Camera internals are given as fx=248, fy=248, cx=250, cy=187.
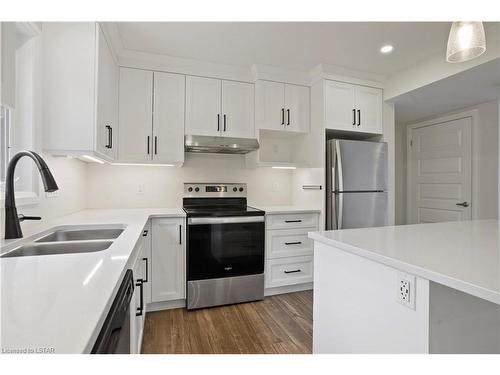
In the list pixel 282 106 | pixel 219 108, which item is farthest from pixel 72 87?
pixel 282 106

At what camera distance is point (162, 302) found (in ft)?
7.50

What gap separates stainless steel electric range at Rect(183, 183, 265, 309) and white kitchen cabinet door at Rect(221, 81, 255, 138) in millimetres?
886

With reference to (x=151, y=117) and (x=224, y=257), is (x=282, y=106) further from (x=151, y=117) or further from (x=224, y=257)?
(x=224, y=257)

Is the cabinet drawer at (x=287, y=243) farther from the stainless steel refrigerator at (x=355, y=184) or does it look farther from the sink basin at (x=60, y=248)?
the sink basin at (x=60, y=248)

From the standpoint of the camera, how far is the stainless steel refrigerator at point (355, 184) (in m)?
2.62

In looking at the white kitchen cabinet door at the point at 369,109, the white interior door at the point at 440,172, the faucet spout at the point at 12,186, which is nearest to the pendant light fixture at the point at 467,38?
the white kitchen cabinet door at the point at 369,109

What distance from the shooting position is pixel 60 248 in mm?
1229

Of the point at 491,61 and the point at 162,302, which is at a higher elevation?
the point at 491,61

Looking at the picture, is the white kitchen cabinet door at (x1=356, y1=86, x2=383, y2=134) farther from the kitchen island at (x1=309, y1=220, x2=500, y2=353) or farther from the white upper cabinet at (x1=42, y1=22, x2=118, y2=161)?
the white upper cabinet at (x1=42, y1=22, x2=118, y2=161)

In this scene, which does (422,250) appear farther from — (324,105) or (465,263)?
(324,105)

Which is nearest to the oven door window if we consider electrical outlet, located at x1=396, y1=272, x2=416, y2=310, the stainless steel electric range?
the stainless steel electric range
